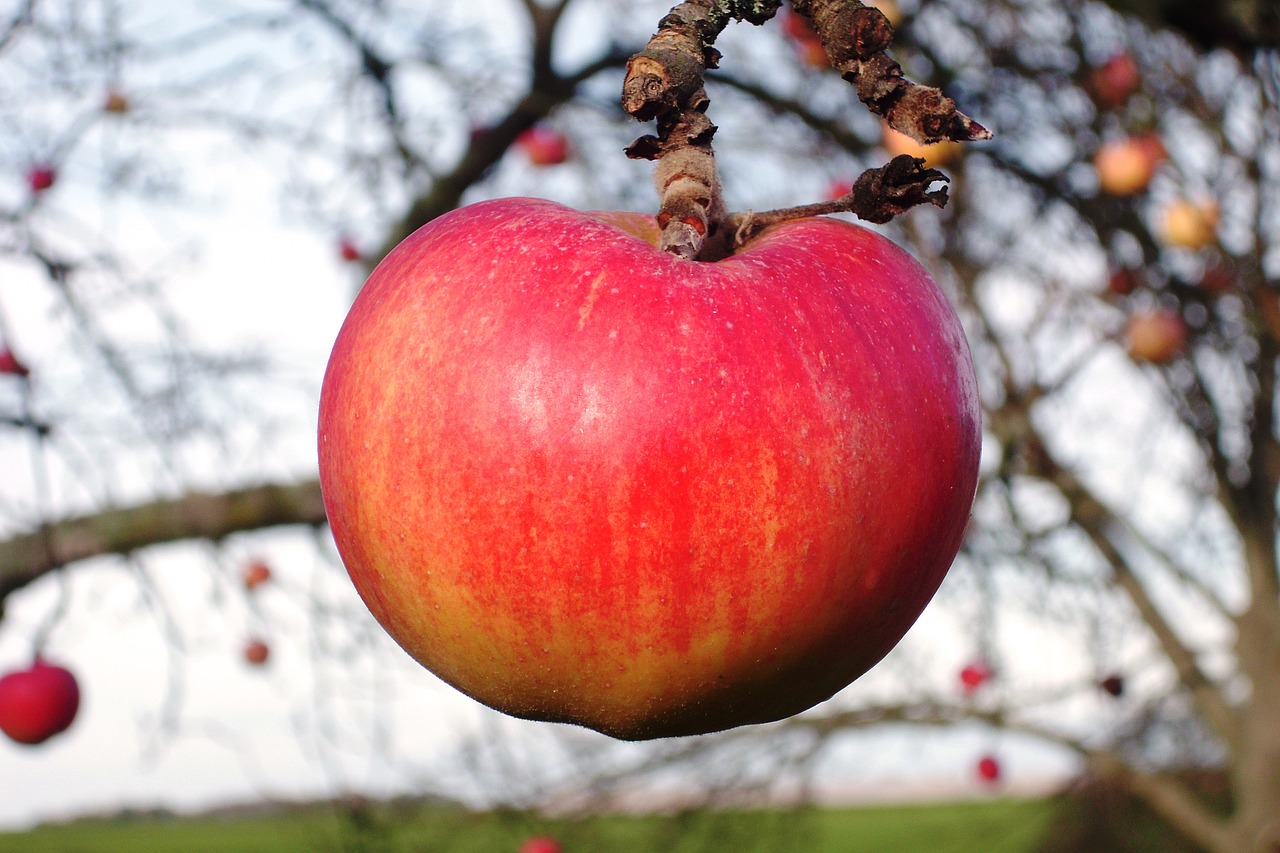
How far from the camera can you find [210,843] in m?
28.2

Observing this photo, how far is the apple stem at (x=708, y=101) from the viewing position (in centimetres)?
74

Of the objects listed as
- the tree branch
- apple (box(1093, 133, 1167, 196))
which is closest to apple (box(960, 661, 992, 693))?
apple (box(1093, 133, 1167, 196))

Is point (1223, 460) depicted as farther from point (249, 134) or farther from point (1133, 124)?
point (249, 134)

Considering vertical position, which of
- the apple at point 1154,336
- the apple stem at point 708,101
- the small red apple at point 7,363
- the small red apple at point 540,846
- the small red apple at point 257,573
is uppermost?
the apple stem at point 708,101

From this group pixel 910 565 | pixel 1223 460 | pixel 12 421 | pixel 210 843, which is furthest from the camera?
pixel 210 843

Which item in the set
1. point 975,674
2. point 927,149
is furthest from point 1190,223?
point 975,674

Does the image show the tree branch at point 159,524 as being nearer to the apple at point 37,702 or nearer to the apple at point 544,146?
the apple at point 37,702

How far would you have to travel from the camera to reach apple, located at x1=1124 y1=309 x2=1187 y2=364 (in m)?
3.72

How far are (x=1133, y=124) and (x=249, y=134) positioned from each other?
118 inches

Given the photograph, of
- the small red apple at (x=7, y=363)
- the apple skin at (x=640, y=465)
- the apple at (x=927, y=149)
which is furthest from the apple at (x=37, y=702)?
the apple at (x=927, y=149)

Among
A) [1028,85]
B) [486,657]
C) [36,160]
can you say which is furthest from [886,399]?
[1028,85]

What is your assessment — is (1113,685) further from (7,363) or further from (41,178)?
(41,178)

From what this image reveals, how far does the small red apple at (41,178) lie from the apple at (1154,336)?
3.41 meters

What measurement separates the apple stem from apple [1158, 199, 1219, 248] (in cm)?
337
